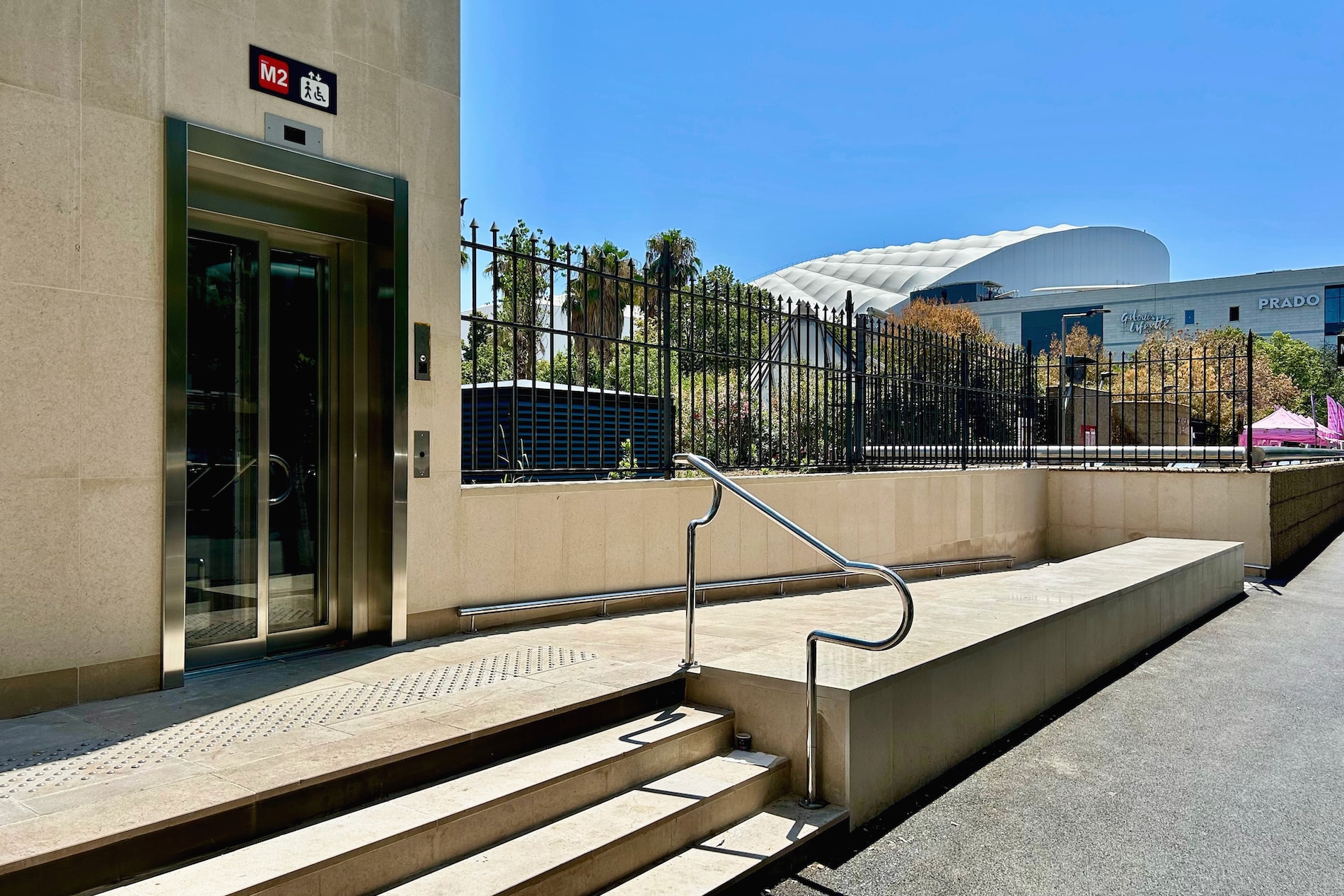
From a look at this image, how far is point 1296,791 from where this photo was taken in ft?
14.4

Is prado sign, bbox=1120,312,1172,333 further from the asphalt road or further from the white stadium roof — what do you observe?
the asphalt road

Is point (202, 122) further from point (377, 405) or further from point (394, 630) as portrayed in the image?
point (394, 630)

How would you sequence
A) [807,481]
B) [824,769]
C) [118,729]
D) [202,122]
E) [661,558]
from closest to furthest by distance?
[118,729]
[824,769]
[202,122]
[661,558]
[807,481]

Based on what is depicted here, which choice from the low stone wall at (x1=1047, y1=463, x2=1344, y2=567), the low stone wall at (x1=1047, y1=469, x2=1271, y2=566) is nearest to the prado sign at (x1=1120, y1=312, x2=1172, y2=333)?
the low stone wall at (x1=1047, y1=463, x2=1344, y2=567)

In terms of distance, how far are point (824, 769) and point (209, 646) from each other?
125 inches

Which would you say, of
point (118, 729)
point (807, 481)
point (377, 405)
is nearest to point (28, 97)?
point (377, 405)

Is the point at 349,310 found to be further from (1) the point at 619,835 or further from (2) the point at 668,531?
(1) the point at 619,835

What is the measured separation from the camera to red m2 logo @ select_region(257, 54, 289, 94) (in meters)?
4.52

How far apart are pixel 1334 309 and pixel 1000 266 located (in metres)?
35.6

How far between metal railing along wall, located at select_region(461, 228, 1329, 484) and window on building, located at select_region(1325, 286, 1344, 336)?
242 feet

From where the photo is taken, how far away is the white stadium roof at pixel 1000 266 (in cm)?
10144

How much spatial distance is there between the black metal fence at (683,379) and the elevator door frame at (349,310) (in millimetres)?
595

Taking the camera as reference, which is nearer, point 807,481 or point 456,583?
point 456,583

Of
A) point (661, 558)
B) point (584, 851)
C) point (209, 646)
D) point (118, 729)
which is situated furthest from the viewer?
point (661, 558)
